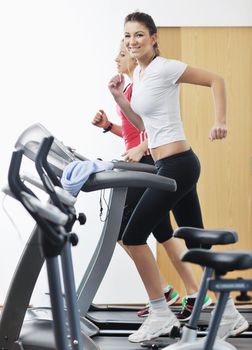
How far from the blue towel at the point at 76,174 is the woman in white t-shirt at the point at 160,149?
1.70 ft

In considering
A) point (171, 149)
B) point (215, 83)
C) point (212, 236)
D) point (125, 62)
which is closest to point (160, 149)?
point (171, 149)

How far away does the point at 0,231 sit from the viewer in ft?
15.9

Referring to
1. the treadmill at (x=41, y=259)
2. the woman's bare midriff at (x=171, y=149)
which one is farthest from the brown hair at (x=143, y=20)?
the treadmill at (x=41, y=259)

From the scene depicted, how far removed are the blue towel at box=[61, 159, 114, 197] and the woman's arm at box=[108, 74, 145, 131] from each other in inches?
28.9

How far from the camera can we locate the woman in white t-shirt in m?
3.04

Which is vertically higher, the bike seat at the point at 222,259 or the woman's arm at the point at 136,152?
the bike seat at the point at 222,259

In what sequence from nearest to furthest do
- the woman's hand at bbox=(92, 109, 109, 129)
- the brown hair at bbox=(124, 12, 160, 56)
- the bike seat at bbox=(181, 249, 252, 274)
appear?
the bike seat at bbox=(181, 249, 252, 274), the brown hair at bbox=(124, 12, 160, 56), the woman's hand at bbox=(92, 109, 109, 129)

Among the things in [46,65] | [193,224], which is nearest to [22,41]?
[46,65]

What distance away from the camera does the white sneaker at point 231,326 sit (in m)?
3.16

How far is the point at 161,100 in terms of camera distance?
10.2 feet

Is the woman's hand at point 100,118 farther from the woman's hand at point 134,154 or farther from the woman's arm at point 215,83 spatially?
the woman's arm at point 215,83

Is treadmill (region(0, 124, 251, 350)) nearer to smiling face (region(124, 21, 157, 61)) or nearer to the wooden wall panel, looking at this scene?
smiling face (region(124, 21, 157, 61))

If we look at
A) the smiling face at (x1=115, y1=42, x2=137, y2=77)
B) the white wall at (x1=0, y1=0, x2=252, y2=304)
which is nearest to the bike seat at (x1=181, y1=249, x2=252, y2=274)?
the smiling face at (x1=115, y1=42, x2=137, y2=77)

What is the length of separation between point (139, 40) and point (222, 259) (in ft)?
6.07
